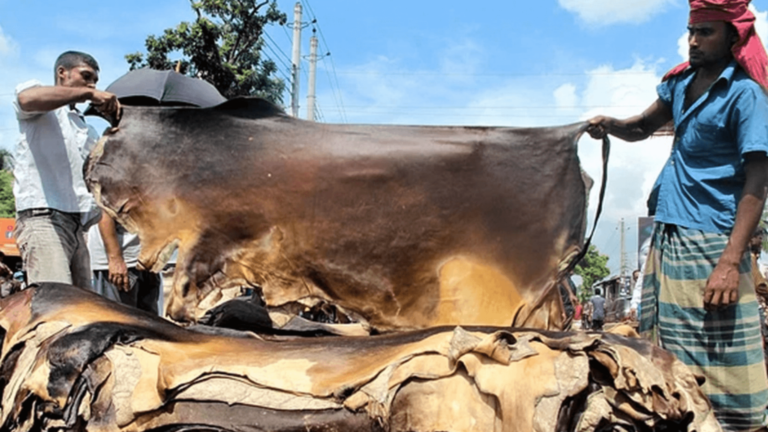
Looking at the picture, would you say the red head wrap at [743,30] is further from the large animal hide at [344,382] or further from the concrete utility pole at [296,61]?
the concrete utility pole at [296,61]

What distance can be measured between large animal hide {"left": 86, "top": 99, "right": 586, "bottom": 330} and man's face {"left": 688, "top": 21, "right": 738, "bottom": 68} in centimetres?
50

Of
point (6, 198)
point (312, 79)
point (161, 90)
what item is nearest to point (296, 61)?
point (312, 79)

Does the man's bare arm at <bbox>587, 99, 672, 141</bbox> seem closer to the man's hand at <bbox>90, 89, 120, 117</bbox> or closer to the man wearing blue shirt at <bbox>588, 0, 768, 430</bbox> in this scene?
the man wearing blue shirt at <bbox>588, 0, 768, 430</bbox>

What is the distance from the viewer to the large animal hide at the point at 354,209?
239 cm

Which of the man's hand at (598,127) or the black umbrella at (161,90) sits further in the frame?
the black umbrella at (161,90)

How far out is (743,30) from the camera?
217cm

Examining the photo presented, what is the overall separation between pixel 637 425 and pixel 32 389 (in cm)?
165

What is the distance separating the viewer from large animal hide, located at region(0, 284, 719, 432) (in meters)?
1.57

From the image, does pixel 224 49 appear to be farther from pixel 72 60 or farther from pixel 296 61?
pixel 72 60

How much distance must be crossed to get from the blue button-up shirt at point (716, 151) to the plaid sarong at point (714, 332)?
8 cm

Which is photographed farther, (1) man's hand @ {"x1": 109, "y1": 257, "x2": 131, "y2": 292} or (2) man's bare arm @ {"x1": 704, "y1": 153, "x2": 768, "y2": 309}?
(1) man's hand @ {"x1": 109, "y1": 257, "x2": 131, "y2": 292}

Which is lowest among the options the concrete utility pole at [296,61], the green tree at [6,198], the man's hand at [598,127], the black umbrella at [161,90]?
the green tree at [6,198]

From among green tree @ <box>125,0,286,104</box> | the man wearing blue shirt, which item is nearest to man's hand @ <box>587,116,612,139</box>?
the man wearing blue shirt

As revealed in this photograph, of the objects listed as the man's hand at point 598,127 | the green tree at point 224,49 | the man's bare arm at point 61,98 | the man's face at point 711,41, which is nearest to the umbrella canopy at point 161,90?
the man's bare arm at point 61,98
